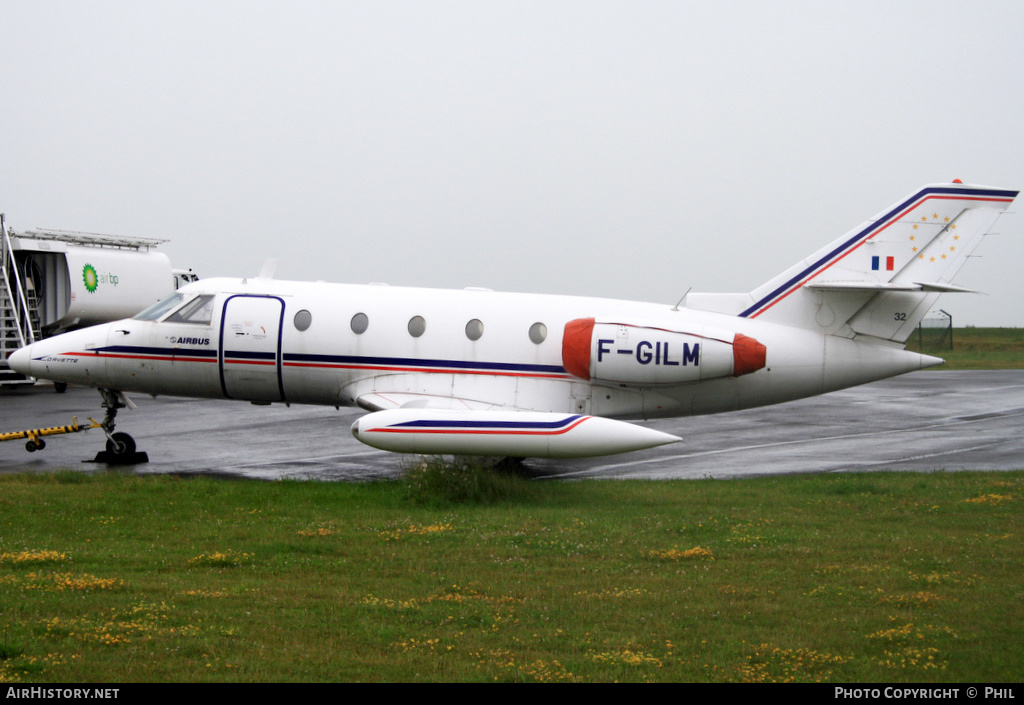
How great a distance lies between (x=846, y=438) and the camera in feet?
74.6

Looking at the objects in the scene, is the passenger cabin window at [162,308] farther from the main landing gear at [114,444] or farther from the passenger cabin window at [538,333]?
the passenger cabin window at [538,333]

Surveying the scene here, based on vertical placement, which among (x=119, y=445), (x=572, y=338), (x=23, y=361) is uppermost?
(x=572, y=338)

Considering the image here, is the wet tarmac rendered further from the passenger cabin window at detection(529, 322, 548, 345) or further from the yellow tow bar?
the passenger cabin window at detection(529, 322, 548, 345)

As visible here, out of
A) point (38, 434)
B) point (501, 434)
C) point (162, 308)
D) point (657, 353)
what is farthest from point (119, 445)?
point (657, 353)

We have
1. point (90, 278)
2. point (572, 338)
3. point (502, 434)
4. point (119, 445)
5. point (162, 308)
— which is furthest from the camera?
point (90, 278)

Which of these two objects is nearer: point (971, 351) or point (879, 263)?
point (879, 263)

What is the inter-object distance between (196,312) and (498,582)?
977 cm

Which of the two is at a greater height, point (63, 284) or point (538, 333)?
point (63, 284)

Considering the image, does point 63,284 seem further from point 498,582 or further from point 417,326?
point 498,582

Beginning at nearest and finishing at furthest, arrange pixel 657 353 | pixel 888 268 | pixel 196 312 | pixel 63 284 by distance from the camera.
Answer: pixel 657 353, pixel 888 268, pixel 196 312, pixel 63 284

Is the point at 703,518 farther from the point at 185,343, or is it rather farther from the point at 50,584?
the point at 185,343

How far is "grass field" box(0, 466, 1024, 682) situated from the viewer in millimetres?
6574

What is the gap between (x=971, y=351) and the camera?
63.3m

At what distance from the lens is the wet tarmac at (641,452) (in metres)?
17.7
